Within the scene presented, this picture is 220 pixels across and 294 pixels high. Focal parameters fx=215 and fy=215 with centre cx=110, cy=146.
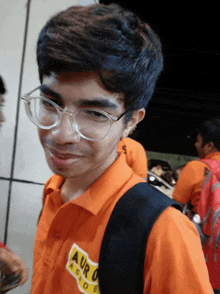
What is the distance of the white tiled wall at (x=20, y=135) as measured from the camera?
134cm

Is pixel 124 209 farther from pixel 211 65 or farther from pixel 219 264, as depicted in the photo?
pixel 211 65

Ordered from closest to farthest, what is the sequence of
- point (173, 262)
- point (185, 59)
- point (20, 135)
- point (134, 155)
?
point (173, 262) → point (20, 135) → point (134, 155) → point (185, 59)

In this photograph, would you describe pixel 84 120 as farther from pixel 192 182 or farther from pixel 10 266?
pixel 192 182

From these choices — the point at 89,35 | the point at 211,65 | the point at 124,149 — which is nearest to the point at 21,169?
the point at 124,149

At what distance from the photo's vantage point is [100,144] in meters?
0.60

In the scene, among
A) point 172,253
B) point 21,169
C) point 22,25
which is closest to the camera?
point 172,253

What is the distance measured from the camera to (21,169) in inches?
58.3

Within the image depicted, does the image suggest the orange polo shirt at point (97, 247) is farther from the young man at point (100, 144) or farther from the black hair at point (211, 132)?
the black hair at point (211, 132)

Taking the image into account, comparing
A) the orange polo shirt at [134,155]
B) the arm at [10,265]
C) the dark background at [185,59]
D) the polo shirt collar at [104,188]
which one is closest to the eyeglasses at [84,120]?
the polo shirt collar at [104,188]

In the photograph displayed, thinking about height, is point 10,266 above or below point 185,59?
below

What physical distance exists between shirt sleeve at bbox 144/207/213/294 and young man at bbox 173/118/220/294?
1384 millimetres

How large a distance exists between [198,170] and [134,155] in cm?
56

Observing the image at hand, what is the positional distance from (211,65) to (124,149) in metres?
2.61

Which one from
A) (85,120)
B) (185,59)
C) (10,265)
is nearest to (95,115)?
(85,120)
